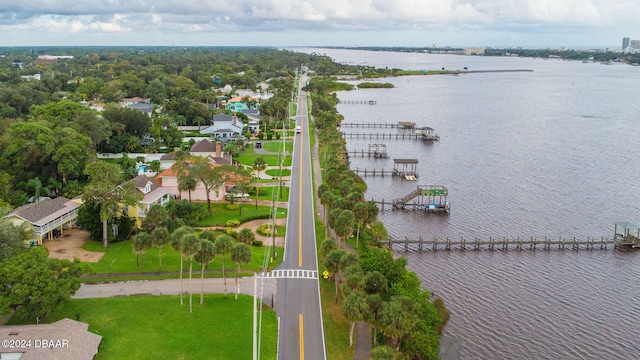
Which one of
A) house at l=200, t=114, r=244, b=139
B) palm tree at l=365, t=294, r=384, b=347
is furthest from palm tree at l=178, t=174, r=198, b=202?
house at l=200, t=114, r=244, b=139

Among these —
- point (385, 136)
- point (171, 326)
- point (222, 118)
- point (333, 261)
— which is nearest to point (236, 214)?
point (333, 261)

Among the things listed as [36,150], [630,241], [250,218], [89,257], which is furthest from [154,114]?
[630,241]

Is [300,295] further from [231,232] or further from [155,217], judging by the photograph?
[155,217]

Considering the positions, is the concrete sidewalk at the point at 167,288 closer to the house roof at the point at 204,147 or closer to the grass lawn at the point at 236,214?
the grass lawn at the point at 236,214

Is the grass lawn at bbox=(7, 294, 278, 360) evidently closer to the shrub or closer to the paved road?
the paved road

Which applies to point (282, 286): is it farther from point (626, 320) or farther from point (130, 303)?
point (626, 320)
